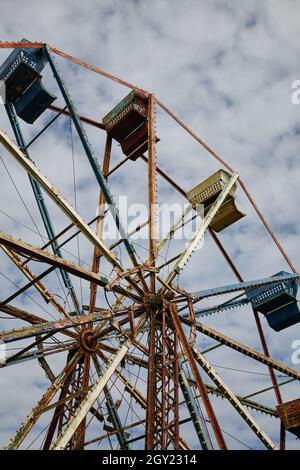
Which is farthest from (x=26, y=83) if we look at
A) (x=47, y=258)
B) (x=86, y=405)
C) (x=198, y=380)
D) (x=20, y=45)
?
(x=198, y=380)

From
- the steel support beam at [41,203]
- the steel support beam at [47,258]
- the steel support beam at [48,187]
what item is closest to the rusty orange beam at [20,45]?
the steel support beam at [41,203]

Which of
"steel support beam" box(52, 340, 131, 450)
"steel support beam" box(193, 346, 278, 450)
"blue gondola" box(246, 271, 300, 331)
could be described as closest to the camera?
"steel support beam" box(52, 340, 131, 450)

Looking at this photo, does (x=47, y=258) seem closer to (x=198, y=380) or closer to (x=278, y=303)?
(x=198, y=380)

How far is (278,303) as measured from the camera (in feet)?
88.7

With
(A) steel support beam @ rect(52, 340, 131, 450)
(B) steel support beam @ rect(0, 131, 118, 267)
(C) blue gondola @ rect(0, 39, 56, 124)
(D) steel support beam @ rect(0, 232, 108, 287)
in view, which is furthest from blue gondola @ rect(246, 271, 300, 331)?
(C) blue gondola @ rect(0, 39, 56, 124)

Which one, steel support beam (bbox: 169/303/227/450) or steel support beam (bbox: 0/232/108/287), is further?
steel support beam (bbox: 169/303/227/450)

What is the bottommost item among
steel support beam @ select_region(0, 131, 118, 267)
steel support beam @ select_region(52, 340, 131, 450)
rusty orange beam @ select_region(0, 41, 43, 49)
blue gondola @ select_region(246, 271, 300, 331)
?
steel support beam @ select_region(52, 340, 131, 450)

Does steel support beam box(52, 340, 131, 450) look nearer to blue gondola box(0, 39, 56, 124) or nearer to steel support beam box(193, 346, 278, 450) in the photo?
steel support beam box(193, 346, 278, 450)

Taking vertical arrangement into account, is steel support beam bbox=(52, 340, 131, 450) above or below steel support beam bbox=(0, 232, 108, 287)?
below

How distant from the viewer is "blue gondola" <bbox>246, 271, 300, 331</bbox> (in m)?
26.6

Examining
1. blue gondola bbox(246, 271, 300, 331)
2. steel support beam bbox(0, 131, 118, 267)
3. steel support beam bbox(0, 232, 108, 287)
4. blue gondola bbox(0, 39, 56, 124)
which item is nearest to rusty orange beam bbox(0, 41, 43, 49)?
blue gondola bbox(0, 39, 56, 124)

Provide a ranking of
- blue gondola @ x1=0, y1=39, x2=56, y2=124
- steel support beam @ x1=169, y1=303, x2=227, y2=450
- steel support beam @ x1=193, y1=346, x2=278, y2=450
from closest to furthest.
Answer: steel support beam @ x1=169, y1=303, x2=227, y2=450, steel support beam @ x1=193, y1=346, x2=278, y2=450, blue gondola @ x1=0, y1=39, x2=56, y2=124
